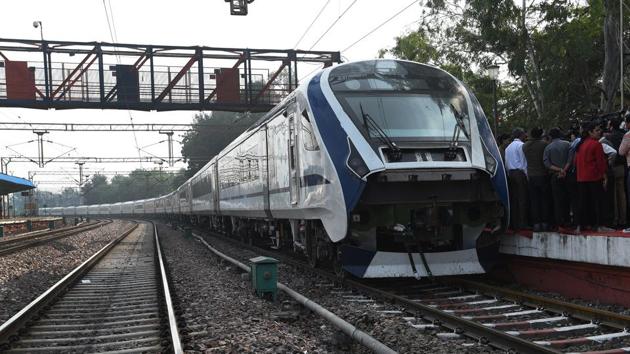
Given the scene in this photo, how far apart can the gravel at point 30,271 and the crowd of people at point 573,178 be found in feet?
24.2

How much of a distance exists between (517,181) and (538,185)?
510 millimetres

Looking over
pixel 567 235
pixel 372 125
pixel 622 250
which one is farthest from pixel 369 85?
pixel 622 250

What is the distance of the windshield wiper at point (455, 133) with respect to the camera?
796cm

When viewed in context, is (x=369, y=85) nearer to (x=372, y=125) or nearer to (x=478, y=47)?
(x=372, y=125)

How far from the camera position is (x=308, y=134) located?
9.12 meters

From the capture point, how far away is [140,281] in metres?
11.5

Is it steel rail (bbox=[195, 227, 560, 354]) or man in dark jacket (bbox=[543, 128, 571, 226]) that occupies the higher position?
man in dark jacket (bbox=[543, 128, 571, 226])

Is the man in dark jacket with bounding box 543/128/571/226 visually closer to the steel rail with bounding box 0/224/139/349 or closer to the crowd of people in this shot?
the crowd of people

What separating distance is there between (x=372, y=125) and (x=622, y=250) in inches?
132

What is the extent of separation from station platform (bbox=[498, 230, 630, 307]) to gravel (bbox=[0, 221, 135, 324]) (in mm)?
7087

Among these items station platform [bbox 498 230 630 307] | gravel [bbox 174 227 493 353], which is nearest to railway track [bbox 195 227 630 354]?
gravel [bbox 174 227 493 353]

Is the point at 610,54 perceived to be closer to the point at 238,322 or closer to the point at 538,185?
the point at 538,185

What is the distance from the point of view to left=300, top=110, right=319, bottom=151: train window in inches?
348

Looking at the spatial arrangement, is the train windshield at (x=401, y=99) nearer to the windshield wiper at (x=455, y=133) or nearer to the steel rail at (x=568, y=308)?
the windshield wiper at (x=455, y=133)
